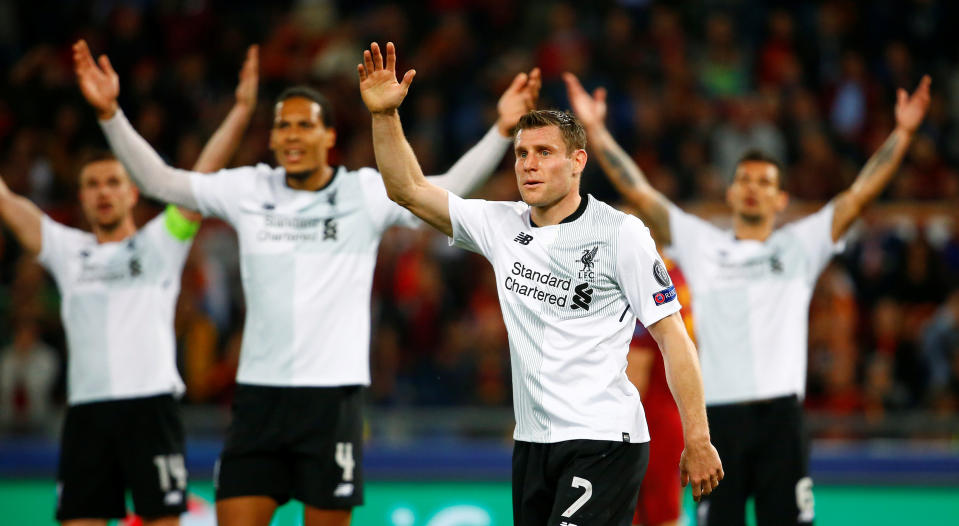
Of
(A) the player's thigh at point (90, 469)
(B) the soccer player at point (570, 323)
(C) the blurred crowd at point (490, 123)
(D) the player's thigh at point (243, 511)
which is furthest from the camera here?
(C) the blurred crowd at point (490, 123)

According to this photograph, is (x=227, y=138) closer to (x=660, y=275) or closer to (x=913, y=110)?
(x=660, y=275)

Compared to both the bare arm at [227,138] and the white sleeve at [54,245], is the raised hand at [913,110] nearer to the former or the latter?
the bare arm at [227,138]

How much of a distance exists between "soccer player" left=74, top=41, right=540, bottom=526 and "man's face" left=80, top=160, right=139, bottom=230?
32.0 inches

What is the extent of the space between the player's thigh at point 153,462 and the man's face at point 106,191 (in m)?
1.11

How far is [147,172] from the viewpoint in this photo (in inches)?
249

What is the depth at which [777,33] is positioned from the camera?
14.1 meters

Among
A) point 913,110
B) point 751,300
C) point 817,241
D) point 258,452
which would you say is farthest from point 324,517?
point 913,110

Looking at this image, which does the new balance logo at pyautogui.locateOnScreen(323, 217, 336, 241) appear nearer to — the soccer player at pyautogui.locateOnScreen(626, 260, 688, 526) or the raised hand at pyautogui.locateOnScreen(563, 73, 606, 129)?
the raised hand at pyautogui.locateOnScreen(563, 73, 606, 129)

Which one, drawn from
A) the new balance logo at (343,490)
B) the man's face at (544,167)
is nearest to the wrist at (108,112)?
the new balance logo at (343,490)

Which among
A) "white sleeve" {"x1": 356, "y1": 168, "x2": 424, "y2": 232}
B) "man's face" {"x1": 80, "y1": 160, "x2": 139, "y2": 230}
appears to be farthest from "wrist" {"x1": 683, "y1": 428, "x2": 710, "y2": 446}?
"man's face" {"x1": 80, "y1": 160, "x2": 139, "y2": 230}

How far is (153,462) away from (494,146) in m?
2.62

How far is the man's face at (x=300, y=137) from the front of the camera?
6.23 meters

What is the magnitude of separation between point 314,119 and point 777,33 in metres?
9.13

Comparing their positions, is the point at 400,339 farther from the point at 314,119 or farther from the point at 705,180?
the point at 314,119
